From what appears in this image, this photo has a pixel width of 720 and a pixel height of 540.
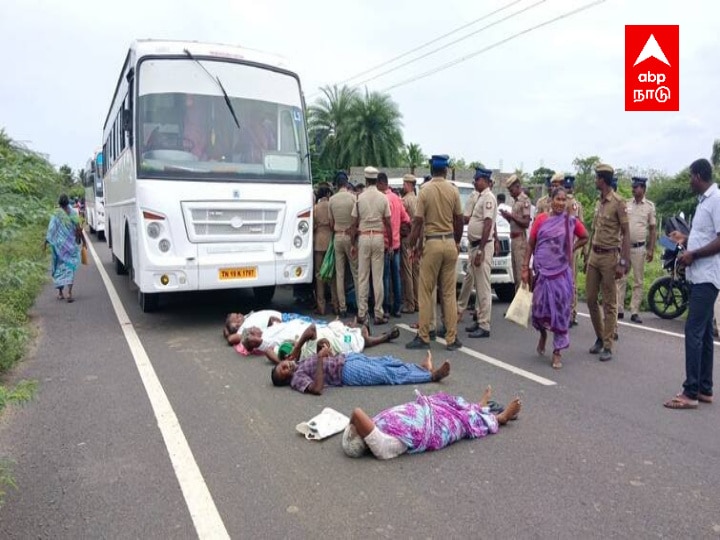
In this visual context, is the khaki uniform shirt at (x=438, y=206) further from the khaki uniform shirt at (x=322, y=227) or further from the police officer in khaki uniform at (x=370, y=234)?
the khaki uniform shirt at (x=322, y=227)

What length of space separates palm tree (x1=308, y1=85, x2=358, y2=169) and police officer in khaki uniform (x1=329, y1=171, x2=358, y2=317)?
2724cm

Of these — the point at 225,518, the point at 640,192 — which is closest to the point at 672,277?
the point at 640,192

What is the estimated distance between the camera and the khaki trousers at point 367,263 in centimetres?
800

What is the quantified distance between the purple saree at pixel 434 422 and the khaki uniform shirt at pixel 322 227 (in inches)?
187

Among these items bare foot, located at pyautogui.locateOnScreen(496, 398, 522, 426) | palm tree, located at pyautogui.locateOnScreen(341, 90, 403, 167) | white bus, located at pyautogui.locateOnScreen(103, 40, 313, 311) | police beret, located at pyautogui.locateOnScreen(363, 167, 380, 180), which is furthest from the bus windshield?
palm tree, located at pyautogui.locateOnScreen(341, 90, 403, 167)

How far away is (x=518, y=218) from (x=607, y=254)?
6.87 ft

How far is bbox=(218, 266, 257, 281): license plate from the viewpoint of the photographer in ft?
25.5

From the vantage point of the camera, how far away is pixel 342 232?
8.56 m

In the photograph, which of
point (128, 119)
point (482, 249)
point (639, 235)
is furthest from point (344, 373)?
point (639, 235)

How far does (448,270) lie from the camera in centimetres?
689

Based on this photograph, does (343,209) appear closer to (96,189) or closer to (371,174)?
(371,174)

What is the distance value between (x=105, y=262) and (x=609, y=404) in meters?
15.1

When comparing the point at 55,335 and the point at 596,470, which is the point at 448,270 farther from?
the point at 55,335

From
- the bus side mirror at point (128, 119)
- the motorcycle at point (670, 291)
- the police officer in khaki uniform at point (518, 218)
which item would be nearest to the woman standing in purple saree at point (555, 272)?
the police officer in khaki uniform at point (518, 218)
